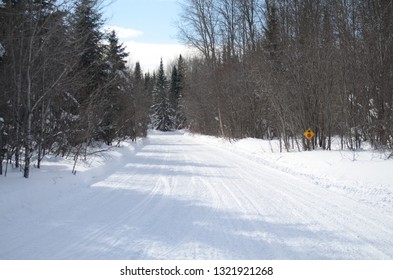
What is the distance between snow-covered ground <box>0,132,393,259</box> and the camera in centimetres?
501

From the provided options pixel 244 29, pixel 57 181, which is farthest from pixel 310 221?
pixel 244 29

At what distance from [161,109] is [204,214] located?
73.6 metres

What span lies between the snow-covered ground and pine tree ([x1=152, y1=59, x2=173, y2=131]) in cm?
6684

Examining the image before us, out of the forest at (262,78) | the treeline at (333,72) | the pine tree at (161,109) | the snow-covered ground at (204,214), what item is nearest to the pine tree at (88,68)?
the forest at (262,78)

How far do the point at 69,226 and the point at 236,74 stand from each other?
25802 mm

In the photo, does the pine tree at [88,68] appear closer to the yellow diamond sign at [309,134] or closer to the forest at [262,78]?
the forest at [262,78]

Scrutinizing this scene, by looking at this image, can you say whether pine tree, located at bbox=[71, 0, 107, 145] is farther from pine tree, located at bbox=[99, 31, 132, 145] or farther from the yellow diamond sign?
the yellow diamond sign

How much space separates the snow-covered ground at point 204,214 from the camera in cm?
501

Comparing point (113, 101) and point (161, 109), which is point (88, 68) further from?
point (161, 109)

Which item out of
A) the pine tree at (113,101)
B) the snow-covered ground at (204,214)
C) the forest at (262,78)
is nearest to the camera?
the snow-covered ground at (204,214)

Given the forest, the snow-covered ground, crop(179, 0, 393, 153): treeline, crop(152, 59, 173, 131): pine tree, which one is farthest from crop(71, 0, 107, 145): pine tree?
crop(152, 59, 173, 131): pine tree

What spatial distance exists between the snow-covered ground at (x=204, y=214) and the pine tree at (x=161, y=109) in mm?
66845

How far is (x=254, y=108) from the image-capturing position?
92.9 ft

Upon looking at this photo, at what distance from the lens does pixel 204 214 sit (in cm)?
702
